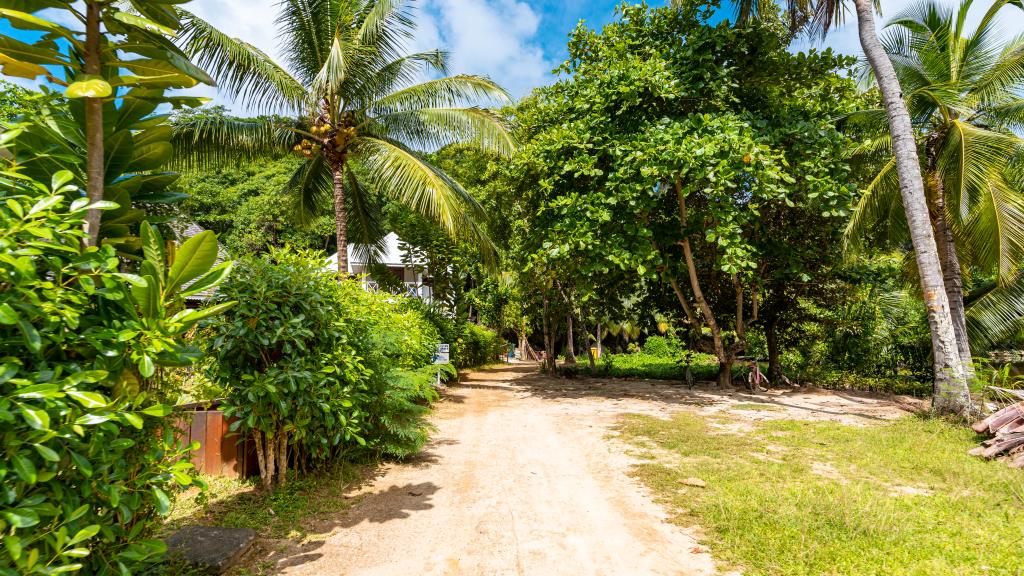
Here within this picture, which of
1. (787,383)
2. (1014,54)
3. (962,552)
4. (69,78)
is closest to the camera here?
(69,78)

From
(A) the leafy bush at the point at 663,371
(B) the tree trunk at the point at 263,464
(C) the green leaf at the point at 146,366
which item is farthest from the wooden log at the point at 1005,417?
(C) the green leaf at the point at 146,366

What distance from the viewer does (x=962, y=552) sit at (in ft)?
10.7

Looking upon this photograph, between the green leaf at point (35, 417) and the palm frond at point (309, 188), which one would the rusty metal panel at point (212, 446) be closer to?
the green leaf at point (35, 417)

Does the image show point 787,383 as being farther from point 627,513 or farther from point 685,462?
point 627,513

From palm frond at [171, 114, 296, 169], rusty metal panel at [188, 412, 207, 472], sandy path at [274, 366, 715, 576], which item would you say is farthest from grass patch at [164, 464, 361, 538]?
palm frond at [171, 114, 296, 169]

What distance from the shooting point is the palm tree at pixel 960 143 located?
27.2 feet

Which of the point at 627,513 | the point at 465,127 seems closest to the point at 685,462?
the point at 627,513

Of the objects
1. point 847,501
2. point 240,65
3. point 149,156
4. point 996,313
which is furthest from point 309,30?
point 996,313

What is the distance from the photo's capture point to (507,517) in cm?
418

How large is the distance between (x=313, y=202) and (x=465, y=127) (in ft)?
15.1

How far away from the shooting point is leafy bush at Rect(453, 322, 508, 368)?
15.6 metres

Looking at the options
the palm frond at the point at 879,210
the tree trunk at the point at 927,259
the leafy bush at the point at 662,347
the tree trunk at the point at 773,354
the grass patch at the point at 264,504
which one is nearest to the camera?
the grass patch at the point at 264,504

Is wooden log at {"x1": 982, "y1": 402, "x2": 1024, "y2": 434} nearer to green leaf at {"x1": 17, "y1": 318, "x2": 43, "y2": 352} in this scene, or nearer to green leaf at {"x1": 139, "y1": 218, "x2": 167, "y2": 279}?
green leaf at {"x1": 139, "y1": 218, "x2": 167, "y2": 279}

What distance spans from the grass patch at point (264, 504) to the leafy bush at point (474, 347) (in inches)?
385
